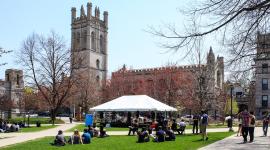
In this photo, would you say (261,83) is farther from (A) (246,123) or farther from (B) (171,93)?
(A) (246,123)

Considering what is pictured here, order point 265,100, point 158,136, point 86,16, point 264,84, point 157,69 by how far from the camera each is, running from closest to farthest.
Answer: point 158,136 → point 264,84 → point 265,100 → point 157,69 → point 86,16

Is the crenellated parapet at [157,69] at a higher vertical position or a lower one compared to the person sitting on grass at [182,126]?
higher

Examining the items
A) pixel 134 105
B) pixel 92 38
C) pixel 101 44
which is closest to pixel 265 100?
pixel 134 105

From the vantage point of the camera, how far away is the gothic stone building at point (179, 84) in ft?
141

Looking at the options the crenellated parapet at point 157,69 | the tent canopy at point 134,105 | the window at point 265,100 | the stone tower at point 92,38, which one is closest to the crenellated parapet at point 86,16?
the stone tower at point 92,38

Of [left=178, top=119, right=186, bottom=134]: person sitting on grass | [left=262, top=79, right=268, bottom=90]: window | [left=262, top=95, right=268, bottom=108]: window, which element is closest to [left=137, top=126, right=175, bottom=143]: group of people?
[left=178, top=119, right=186, bottom=134]: person sitting on grass

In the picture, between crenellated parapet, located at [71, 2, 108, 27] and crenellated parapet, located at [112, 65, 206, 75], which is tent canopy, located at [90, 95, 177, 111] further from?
crenellated parapet, located at [71, 2, 108, 27]

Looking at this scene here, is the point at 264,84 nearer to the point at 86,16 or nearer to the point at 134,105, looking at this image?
the point at 134,105

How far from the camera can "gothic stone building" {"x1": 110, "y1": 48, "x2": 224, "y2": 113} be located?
4312 cm

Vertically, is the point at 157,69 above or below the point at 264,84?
above

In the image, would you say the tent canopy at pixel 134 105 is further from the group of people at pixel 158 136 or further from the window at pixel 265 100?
the window at pixel 265 100

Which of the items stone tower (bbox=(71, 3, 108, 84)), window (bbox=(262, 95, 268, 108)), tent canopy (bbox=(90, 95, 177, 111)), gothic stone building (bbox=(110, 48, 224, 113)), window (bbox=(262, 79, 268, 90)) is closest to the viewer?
tent canopy (bbox=(90, 95, 177, 111))

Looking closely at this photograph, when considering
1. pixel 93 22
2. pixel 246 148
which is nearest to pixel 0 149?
pixel 246 148

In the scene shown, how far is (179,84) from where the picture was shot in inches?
2402
